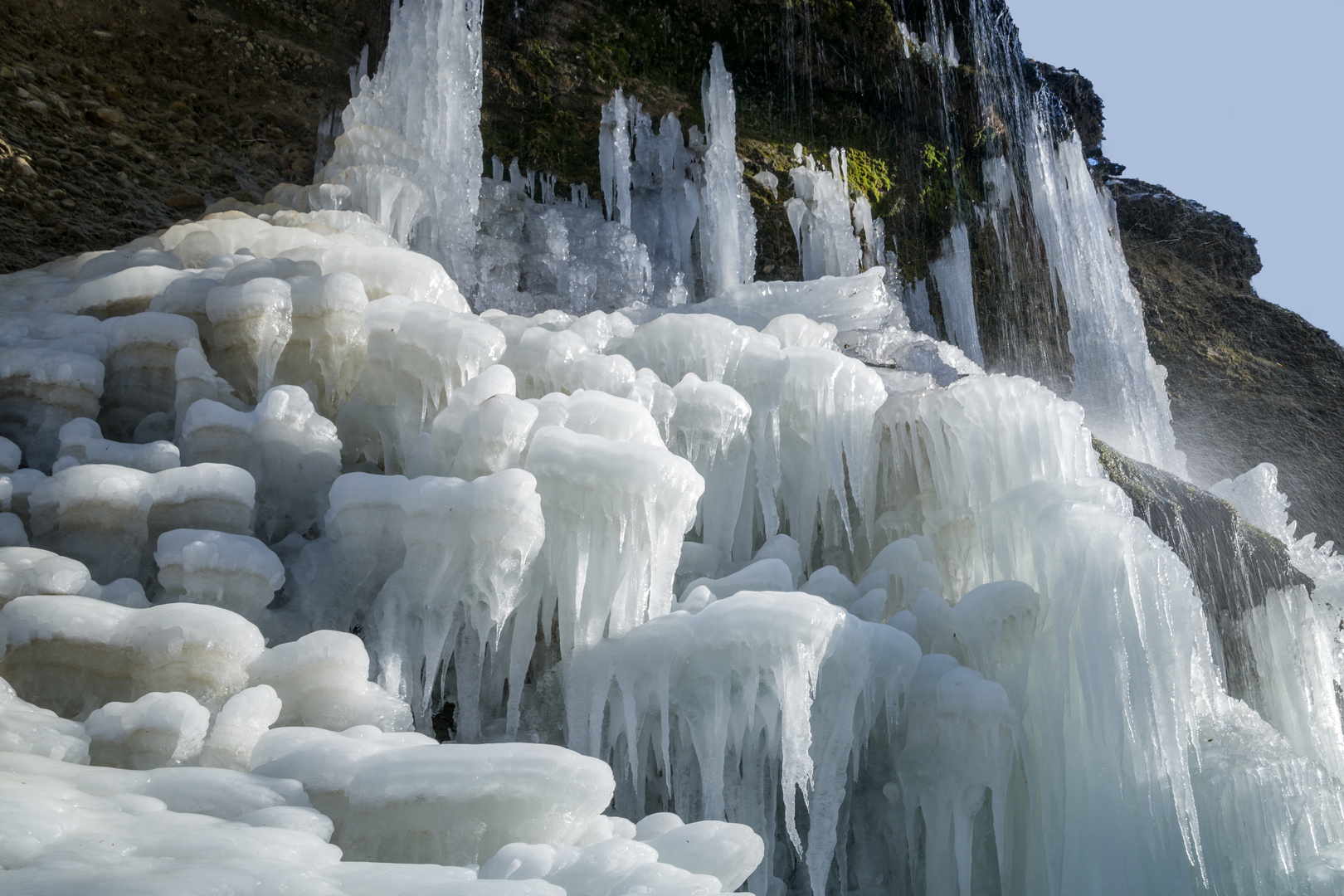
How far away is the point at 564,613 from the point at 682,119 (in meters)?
9.16

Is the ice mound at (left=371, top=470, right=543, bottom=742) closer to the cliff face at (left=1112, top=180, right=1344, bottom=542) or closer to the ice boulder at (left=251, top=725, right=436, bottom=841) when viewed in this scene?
the ice boulder at (left=251, top=725, right=436, bottom=841)

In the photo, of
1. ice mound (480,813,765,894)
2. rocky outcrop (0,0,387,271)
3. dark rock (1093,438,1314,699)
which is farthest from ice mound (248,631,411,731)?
rocky outcrop (0,0,387,271)

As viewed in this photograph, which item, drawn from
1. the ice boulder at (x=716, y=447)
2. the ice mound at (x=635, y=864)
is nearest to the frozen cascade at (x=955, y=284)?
the ice boulder at (x=716, y=447)

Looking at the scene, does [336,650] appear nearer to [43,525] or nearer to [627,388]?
[43,525]

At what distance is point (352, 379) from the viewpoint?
17.5 feet

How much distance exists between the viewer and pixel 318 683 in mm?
3584

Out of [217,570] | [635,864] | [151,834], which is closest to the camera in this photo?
[151,834]

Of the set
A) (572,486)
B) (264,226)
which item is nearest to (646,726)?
(572,486)

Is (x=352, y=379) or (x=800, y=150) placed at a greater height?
(x=800, y=150)

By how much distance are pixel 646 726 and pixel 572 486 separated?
45.9 inches

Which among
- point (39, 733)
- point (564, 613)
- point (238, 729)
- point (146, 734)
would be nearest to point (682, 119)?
point (564, 613)

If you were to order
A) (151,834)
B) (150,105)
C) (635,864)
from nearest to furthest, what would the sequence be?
1. (151,834)
2. (635,864)
3. (150,105)

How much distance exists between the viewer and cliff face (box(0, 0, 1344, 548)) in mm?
9719

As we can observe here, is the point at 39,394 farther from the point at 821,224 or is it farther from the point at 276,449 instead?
the point at 821,224
